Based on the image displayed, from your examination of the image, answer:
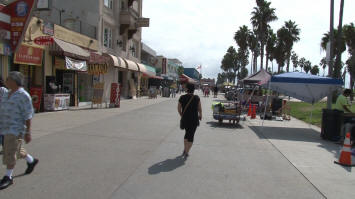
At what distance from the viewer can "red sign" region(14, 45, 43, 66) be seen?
12656mm

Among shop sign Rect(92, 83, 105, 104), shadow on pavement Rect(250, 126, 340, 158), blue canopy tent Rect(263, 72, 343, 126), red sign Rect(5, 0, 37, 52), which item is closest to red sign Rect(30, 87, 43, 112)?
red sign Rect(5, 0, 37, 52)

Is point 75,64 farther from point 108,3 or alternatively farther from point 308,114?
point 308,114

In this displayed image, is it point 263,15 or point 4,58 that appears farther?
point 263,15

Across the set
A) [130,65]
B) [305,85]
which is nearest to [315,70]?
[130,65]

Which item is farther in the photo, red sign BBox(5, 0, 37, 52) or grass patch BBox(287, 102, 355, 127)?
grass patch BBox(287, 102, 355, 127)

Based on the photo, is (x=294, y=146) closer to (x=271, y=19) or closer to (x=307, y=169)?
(x=307, y=169)

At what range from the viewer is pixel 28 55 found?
13.3 m

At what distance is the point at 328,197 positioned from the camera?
4.42 meters

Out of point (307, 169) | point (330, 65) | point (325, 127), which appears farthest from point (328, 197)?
point (330, 65)

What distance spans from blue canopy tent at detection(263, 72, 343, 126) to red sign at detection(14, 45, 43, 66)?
10947mm

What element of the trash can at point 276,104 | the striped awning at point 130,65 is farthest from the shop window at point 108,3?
the trash can at point 276,104

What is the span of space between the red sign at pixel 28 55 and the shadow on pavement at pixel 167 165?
9891 mm

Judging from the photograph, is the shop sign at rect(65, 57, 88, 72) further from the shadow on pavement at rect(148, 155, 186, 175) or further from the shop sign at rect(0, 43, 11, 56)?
the shadow on pavement at rect(148, 155, 186, 175)

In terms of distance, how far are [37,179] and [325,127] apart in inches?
352
